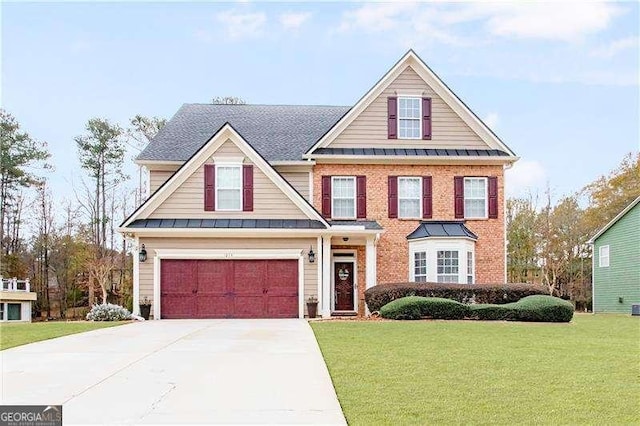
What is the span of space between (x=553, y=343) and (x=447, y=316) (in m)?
6.56

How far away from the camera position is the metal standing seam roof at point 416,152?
25766mm

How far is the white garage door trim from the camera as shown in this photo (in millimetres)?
23156

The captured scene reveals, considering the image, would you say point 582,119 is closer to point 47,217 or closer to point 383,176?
point 383,176

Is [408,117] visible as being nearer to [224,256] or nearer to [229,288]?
[224,256]

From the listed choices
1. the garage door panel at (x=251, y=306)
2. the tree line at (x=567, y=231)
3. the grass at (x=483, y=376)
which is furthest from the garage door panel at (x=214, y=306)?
the tree line at (x=567, y=231)

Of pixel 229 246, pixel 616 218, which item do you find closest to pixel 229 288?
pixel 229 246

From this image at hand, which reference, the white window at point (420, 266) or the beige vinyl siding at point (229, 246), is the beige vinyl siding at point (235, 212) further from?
the white window at point (420, 266)

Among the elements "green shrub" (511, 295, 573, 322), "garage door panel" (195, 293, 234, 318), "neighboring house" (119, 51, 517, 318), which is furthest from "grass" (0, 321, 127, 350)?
"green shrub" (511, 295, 573, 322)

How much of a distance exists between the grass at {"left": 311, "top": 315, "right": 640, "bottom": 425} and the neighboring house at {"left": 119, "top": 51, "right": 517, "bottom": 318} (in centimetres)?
712

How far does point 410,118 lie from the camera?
26234mm

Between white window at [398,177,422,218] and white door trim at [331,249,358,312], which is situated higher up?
white window at [398,177,422,218]

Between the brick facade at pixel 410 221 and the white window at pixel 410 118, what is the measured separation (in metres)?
1.21

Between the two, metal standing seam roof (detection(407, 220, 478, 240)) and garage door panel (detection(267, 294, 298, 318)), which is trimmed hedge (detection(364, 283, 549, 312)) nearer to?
garage door panel (detection(267, 294, 298, 318))

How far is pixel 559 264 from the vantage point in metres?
44.2
